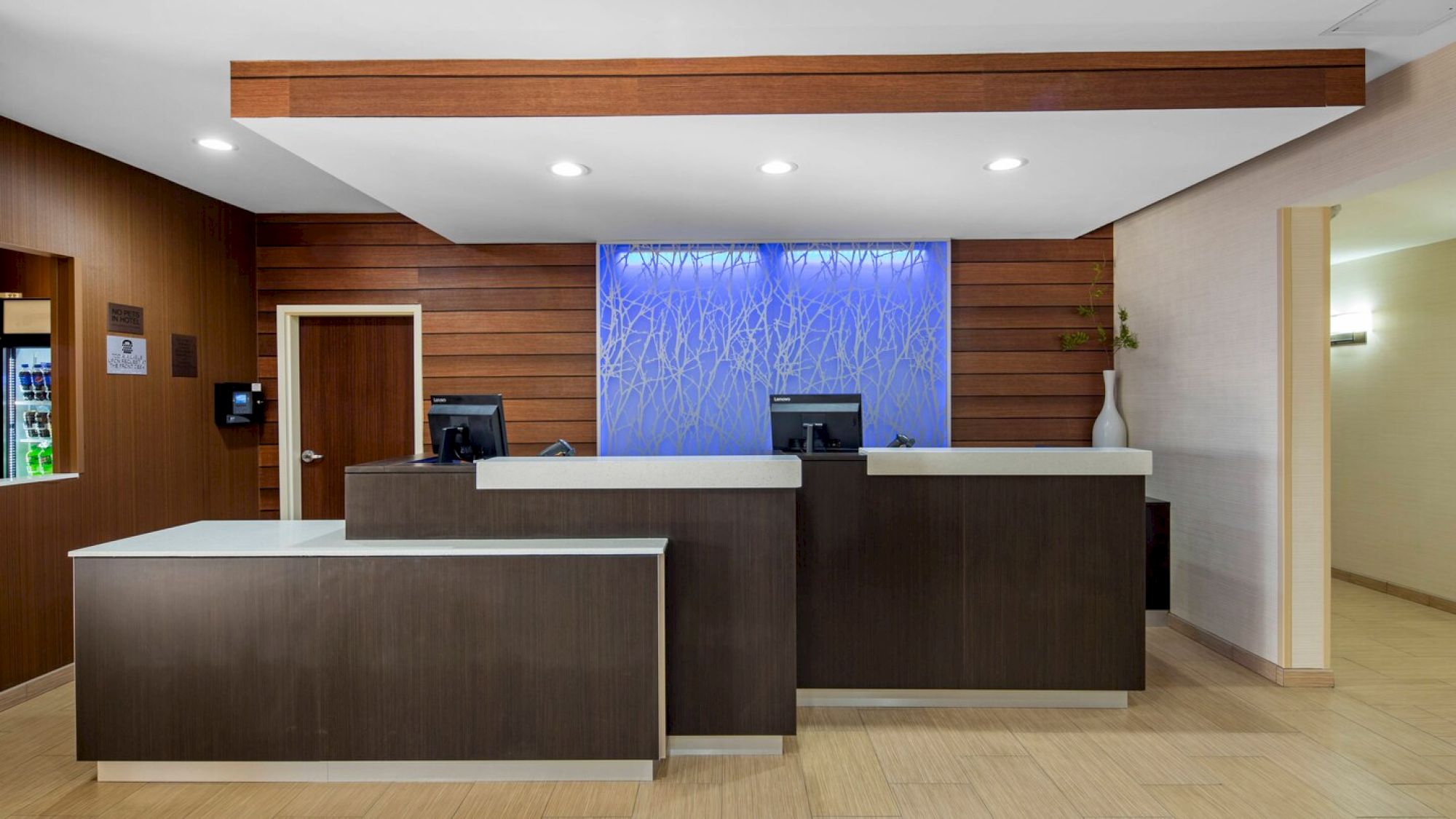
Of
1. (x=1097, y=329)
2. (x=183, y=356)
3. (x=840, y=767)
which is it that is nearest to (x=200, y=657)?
(x=840, y=767)

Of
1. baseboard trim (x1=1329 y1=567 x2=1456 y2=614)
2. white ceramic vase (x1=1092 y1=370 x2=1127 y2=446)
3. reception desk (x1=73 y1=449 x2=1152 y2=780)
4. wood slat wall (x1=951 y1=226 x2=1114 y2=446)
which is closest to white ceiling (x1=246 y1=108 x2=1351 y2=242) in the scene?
wood slat wall (x1=951 y1=226 x2=1114 y2=446)

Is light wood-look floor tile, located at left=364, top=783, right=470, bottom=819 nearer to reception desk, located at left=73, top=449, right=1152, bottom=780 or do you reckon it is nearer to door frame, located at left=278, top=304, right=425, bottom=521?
reception desk, located at left=73, top=449, right=1152, bottom=780

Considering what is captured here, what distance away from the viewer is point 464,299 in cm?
540

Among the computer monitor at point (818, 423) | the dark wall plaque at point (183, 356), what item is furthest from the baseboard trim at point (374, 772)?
the dark wall plaque at point (183, 356)

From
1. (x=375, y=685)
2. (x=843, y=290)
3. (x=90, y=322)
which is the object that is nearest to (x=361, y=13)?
(x=375, y=685)

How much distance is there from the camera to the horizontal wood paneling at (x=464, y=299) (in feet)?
17.7

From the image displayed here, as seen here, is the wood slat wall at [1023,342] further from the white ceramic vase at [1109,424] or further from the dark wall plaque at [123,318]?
the dark wall plaque at [123,318]

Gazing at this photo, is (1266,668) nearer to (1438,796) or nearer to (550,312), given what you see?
(1438,796)

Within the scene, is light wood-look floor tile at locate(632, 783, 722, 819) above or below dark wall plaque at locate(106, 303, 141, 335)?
below

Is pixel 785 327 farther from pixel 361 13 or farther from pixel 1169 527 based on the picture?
pixel 361 13

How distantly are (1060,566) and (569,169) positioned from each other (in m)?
2.80

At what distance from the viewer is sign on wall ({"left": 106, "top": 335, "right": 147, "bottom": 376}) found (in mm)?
4156

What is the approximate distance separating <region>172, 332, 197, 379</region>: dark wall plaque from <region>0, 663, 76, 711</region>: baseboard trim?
1.66m

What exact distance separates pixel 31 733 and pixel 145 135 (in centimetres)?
269
